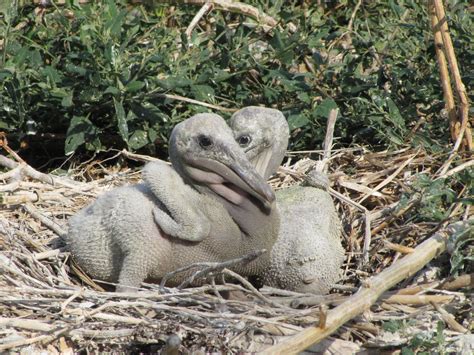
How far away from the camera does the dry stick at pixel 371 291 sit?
3791 millimetres

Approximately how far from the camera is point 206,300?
414cm

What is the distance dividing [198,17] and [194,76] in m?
0.54

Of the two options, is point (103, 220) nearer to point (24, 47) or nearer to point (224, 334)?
point (224, 334)

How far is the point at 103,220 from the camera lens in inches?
176

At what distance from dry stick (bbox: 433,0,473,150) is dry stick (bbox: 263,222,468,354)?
822 mm

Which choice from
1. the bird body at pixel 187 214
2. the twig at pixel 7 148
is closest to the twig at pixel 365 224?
the bird body at pixel 187 214

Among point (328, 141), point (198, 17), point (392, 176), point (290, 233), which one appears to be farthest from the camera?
point (198, 17)

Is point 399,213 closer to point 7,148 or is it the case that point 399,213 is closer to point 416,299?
point 416,299

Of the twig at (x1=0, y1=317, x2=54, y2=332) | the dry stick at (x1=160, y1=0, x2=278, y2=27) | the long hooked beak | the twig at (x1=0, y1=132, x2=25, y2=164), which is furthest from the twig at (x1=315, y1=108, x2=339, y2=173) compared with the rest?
the twig at (x1=0, y1=317, x2=54, y2=332)

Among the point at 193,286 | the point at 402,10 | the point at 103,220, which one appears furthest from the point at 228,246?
the point at 402,10

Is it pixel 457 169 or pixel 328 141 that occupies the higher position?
pixel 457 169

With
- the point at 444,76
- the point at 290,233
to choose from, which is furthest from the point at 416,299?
the point at 444,76

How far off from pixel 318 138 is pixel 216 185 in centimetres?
141

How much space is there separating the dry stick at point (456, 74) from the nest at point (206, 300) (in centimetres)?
39
